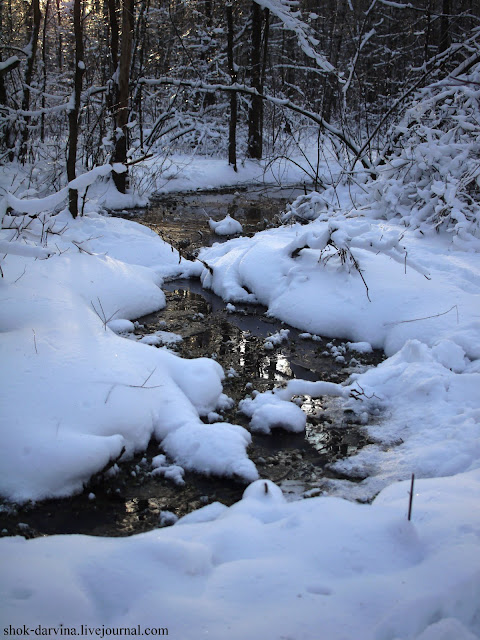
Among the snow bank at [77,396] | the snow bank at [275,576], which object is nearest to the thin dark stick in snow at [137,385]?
the snow bank at [77,396]

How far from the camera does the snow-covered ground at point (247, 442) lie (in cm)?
192

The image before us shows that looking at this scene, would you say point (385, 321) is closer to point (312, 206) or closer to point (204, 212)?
point (312, 206)

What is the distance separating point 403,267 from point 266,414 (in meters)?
3.03

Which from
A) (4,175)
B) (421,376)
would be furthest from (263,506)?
(4,175)

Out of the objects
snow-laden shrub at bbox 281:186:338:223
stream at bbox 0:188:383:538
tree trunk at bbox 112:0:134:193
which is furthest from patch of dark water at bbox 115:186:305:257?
stream at bbox 0:188:383:538

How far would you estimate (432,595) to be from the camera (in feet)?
6.35

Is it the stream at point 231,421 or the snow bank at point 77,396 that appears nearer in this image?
the stream at point 231,421

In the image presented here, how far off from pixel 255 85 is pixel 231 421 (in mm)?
13546

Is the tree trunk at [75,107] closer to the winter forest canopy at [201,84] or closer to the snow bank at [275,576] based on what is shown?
the winter forest canopy at [201,84]

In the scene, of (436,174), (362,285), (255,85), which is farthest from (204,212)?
(362,285)

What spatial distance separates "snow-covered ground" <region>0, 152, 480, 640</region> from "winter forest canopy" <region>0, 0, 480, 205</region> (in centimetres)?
214

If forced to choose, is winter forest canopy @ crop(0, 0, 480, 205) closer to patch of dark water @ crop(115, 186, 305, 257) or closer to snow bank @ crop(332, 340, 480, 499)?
patch of dark water @ crop(115, 186, 305, 257)

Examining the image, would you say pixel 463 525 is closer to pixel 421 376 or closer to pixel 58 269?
pixel 421 376

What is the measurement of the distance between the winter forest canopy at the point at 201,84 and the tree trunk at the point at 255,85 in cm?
4
